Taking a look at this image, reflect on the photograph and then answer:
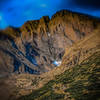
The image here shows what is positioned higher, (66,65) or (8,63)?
(8,63)

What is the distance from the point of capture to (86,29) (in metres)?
197

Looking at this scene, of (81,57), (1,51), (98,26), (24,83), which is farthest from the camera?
(98,26)

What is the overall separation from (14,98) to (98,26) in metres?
152

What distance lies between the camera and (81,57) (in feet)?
495

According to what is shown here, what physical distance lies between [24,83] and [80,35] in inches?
4502

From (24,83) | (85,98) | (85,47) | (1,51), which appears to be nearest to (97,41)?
(85,47)

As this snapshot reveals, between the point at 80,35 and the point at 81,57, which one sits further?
the point at 80,35

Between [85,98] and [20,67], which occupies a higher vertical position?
[20,67]

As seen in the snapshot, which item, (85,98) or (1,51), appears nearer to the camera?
(85,98)

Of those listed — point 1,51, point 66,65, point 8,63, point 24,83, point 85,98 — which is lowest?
point 85,98

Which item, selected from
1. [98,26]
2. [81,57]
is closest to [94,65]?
[81,57]

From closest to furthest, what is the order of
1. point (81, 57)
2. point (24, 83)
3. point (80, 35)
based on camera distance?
point (24, 83) → point (81, 57) → point (80, 35)

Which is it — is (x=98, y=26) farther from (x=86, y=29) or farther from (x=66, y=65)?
(x=66, y=65)

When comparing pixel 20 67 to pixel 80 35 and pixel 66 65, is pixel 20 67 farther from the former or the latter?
pixel 80 35
